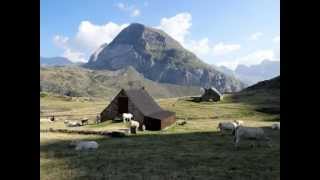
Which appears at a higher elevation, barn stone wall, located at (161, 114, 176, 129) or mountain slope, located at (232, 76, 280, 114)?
mountain slope, located at (232, 76, 280, 114)

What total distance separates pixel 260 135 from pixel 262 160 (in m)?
7.31

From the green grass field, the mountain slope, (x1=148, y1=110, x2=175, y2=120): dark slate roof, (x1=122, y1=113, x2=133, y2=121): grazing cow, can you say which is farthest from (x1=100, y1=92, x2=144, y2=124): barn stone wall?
the mountain slope

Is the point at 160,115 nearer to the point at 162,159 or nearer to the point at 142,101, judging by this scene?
the point at 142,101

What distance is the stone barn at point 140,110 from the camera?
5175 centimetres

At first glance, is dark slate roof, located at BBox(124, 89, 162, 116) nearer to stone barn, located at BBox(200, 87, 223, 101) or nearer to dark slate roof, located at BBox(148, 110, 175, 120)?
dark slate roof, located at BBox(148, 110, 175, 120)

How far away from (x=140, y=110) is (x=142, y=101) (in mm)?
4413

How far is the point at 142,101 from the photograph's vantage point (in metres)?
58.8

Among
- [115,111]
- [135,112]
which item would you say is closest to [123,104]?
[115,111]

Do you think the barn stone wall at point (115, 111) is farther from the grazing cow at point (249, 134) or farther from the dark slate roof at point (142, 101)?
the grazing cow at point (249, 134)

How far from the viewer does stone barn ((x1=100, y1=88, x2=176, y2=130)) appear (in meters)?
51.8
